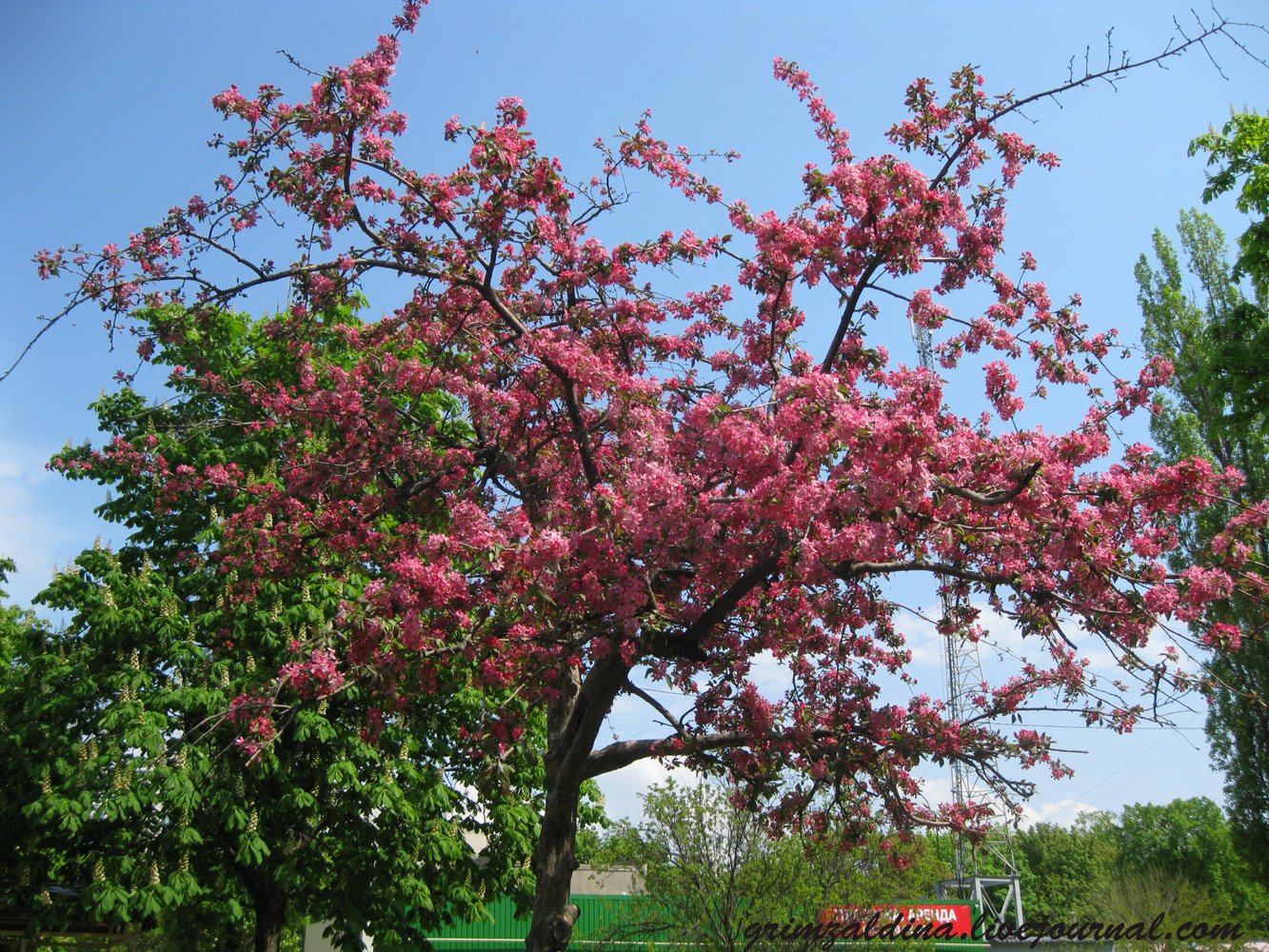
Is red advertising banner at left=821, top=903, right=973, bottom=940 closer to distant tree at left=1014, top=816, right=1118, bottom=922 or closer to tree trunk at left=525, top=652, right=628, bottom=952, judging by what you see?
tree trunk at left=525, top=652, right=628, bottom=952

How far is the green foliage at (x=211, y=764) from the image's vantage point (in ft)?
36.9

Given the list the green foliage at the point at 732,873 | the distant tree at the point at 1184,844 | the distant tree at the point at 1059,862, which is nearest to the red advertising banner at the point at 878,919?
the green foliage at the point at 732,873

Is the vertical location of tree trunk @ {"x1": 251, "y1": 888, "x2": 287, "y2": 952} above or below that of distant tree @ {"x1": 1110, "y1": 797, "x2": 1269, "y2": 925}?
above

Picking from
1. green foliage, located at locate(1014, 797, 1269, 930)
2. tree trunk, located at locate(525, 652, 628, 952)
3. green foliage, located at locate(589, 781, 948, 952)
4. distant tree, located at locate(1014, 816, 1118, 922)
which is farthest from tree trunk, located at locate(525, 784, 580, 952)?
distant tree, located at locate(1014, 816, 1118, 922)

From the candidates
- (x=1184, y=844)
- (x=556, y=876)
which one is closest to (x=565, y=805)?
(x=556, y=876)

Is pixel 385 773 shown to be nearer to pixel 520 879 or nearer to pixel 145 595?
pixel 520 879

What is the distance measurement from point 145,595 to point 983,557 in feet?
34.6

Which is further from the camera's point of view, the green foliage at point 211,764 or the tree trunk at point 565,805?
the green foliage at point 211,764

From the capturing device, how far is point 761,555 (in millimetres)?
7031

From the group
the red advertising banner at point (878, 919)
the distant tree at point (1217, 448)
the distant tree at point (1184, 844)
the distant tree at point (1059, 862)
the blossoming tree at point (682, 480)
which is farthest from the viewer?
the distant tree at point (1059, 862)

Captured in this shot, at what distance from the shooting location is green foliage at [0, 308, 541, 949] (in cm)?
1125

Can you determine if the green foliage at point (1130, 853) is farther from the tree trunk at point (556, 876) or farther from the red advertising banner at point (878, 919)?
the tree trunk at point (556, 876)

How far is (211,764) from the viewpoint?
454 inches

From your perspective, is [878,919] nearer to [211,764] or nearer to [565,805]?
[565,805]
